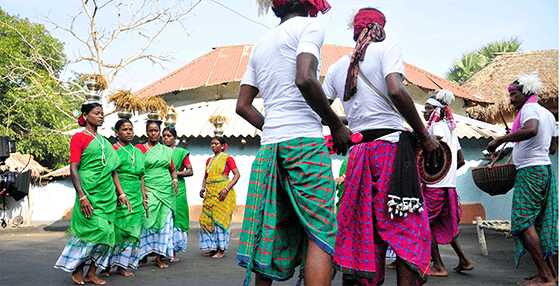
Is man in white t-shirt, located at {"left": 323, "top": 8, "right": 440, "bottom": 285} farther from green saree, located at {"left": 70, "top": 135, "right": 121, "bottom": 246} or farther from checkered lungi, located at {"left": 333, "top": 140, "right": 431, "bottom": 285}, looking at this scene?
green saree, located at {"left": 70, "top": 135, "right": 121, "bottom": 246}

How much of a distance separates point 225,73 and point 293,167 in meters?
15.7

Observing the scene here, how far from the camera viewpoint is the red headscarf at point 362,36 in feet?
11.1

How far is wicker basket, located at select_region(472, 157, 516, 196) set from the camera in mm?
5504

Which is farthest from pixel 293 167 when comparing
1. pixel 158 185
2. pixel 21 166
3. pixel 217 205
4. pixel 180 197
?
pixel 21 166

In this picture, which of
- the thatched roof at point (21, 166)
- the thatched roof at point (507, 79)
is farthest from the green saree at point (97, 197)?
the thatched roof at point (507, 79)

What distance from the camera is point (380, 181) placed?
3.21 m

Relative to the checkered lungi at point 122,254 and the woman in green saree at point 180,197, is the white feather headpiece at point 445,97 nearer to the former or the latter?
the woman in green saree at point 180,197

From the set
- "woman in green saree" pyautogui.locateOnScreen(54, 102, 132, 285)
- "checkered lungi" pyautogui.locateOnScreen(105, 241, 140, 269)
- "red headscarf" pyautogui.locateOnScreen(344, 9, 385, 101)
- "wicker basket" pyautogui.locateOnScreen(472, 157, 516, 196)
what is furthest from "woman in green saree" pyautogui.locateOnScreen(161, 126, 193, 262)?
"red headscarf" pyautogui.locateOnScreen(344, 9, 385, 101)

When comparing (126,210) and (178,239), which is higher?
(126,210)

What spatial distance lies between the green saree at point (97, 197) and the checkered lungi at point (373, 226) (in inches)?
115

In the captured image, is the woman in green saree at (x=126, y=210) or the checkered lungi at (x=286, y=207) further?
the woman in green saree at (x=126, y=210)

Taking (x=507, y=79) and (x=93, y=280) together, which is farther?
(x=507, y=79)

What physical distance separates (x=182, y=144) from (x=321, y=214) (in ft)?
40.7

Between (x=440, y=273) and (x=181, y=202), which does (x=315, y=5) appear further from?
(x=181, y=202)
